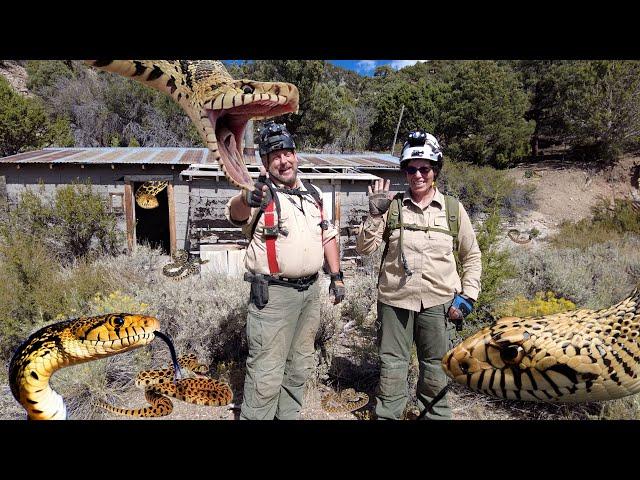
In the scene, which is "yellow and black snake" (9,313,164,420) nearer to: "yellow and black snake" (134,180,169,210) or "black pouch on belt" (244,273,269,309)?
"black pouch on belt" (244,273,269,309)

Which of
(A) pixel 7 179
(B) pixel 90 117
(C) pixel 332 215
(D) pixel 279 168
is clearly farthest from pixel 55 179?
(B) pixel 90 117

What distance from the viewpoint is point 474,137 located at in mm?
21781

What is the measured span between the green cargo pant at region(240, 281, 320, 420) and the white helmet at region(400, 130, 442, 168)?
3.59 feet

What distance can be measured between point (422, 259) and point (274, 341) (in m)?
1.13

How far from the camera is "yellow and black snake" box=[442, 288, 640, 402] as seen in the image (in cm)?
144

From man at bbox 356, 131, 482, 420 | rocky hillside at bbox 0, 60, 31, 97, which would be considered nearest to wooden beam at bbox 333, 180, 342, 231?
man at bbox 356, 131, 482, 420

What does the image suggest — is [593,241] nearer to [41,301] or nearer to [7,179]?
[41,301]

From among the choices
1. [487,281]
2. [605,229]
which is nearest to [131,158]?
[487,281]

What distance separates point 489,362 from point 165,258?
336 inches

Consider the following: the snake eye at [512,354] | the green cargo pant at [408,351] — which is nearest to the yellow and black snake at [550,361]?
the snake eye at [512,354]

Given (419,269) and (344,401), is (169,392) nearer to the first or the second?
(344,401)

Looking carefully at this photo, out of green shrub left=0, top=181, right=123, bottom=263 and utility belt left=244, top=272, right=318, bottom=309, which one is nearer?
utility belt left=244, top=272, right=318, bottom=309

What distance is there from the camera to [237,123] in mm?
1934

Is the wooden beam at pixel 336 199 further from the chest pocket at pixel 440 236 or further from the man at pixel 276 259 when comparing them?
the chest pocket at pixel 440 236
